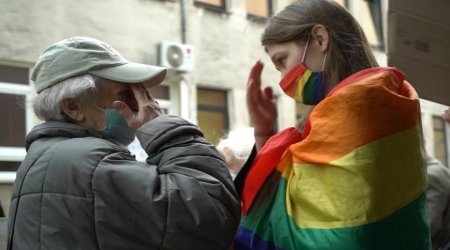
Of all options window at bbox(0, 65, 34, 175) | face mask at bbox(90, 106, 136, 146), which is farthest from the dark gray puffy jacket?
window at bbox(0, 65, 34, 175)

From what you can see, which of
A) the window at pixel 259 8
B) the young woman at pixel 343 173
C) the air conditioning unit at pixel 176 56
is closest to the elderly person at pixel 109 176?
the young woman at pixel 343 173

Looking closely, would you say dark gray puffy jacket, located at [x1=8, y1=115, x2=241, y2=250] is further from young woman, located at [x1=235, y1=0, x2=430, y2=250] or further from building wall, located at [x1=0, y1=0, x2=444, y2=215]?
building wall, located at [x1=0, y1=0, x2=444, y2=215]

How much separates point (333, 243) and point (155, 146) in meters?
0.47

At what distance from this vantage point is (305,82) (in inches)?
69.1

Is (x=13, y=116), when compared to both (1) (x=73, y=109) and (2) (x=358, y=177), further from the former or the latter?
(2) (x=358, y=177)

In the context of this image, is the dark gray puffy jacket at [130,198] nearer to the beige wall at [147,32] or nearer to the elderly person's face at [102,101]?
the elderly person's face at [102,101]

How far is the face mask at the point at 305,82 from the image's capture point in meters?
1.75

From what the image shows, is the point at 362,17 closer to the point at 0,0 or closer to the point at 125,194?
the point at 0,0

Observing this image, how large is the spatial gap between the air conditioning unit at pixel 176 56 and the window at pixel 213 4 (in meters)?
0.79

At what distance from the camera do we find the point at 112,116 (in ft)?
5.56

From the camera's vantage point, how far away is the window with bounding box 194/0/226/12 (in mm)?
9766

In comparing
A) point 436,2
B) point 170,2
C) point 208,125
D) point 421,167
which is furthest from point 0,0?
point 421,167

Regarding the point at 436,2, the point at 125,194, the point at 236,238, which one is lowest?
the point at 236,238

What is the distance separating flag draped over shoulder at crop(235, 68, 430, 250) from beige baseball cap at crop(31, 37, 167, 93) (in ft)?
1.47
